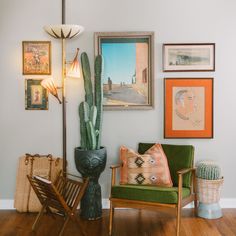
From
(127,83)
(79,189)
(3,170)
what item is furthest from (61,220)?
(127,83)

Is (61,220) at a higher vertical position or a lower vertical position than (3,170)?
lower

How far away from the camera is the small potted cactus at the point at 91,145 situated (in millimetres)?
4488

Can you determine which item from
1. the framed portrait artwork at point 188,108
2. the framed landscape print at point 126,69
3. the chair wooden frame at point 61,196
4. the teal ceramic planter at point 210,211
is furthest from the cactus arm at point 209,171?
the chair wooden frame at point 61,196

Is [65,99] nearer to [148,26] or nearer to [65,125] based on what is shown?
[65,125]

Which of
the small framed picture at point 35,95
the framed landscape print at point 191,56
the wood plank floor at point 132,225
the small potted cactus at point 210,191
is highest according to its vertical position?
the framed landscape print at point 191,56

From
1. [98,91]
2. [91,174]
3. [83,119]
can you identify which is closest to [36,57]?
[98,91]

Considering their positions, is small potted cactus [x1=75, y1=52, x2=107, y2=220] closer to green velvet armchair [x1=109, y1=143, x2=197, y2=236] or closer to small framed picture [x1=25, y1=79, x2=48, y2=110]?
green velvet armchair [x1=109, y1=143, x2=197, y2=236]

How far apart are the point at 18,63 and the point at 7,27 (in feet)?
1.36

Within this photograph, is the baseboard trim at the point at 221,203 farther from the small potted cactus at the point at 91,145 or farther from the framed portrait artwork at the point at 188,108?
the small potted cactus at the point at 91,145

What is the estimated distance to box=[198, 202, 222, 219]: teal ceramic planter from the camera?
4.55 metres

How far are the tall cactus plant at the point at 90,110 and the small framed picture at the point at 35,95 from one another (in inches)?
20.6

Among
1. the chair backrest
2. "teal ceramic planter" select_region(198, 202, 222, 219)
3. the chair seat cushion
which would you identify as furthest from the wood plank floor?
the chair backrest

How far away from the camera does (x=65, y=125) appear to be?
4.81 metres

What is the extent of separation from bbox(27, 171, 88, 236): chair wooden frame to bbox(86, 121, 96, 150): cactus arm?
448mm
